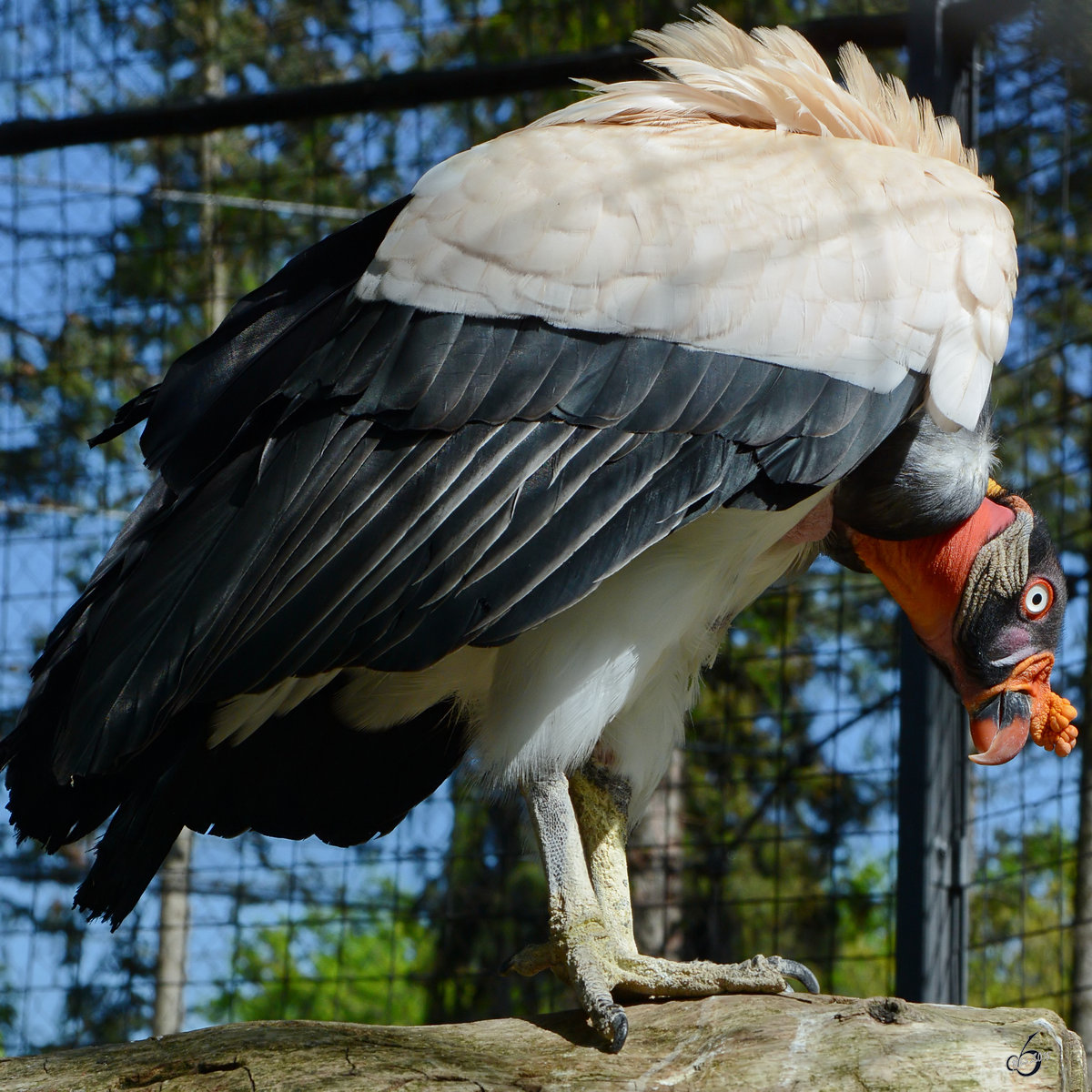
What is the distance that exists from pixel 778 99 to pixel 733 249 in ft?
1.73

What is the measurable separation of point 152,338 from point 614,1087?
219 inches

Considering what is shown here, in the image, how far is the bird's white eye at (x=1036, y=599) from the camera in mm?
3068

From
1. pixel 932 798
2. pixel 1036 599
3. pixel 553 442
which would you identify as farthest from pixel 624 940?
pixel 932 798

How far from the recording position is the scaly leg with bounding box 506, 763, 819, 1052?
2.32m

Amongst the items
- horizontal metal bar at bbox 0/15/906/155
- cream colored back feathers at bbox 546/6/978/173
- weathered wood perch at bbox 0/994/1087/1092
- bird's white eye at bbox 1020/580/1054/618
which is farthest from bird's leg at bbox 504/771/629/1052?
horizontal metal bar at bbox 0/15/906/155

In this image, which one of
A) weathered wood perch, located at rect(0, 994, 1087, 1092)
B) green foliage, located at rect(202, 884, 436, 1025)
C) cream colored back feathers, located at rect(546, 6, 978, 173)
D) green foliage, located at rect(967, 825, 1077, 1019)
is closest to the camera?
weathered wood perch, located at rect(0, 994, 1087, 1092)

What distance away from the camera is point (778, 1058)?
6.67 ft

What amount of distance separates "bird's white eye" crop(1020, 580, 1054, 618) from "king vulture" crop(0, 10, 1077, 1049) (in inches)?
15.0

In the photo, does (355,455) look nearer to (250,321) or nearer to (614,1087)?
(250,321)

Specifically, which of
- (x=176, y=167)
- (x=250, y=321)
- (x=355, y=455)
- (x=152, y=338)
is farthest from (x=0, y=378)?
(x=355, y=455)

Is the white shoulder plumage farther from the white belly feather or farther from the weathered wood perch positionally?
the weathered wood perch

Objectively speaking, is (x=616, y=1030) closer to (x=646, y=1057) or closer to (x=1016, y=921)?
(x=646, y=1057)

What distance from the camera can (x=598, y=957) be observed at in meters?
2.41

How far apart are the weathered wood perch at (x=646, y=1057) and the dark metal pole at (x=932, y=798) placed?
5.44ft
